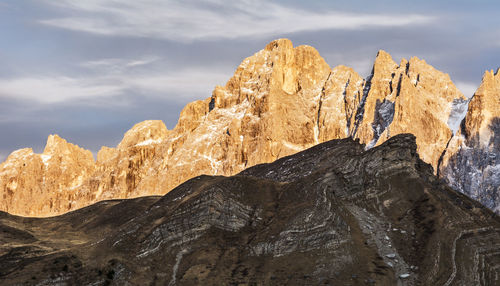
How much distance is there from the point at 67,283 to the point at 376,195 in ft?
220

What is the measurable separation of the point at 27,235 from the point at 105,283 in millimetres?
55683

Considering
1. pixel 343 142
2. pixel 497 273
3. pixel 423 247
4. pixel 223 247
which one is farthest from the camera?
pixel 343 142

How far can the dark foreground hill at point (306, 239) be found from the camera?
11494 centimetres

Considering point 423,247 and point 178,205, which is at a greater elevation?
point 178,205

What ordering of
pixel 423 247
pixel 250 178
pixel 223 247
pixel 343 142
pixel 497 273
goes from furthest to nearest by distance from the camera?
pixel 343 142 → pixel 250 178 → pixel 223 247 → pixel 423 247 → pixel 497 273

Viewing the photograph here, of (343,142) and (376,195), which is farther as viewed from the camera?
(343,142)

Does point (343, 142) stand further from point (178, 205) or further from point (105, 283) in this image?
point (105, 283)

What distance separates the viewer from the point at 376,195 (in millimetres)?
141500

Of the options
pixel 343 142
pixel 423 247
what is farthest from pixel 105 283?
pixel 343 142

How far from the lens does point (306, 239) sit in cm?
12444

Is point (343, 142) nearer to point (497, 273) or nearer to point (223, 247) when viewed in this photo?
point (223, 247)

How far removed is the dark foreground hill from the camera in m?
115

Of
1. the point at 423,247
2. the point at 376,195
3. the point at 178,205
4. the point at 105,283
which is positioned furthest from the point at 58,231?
the point at 423,247

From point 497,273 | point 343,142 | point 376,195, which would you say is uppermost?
point 343,142
